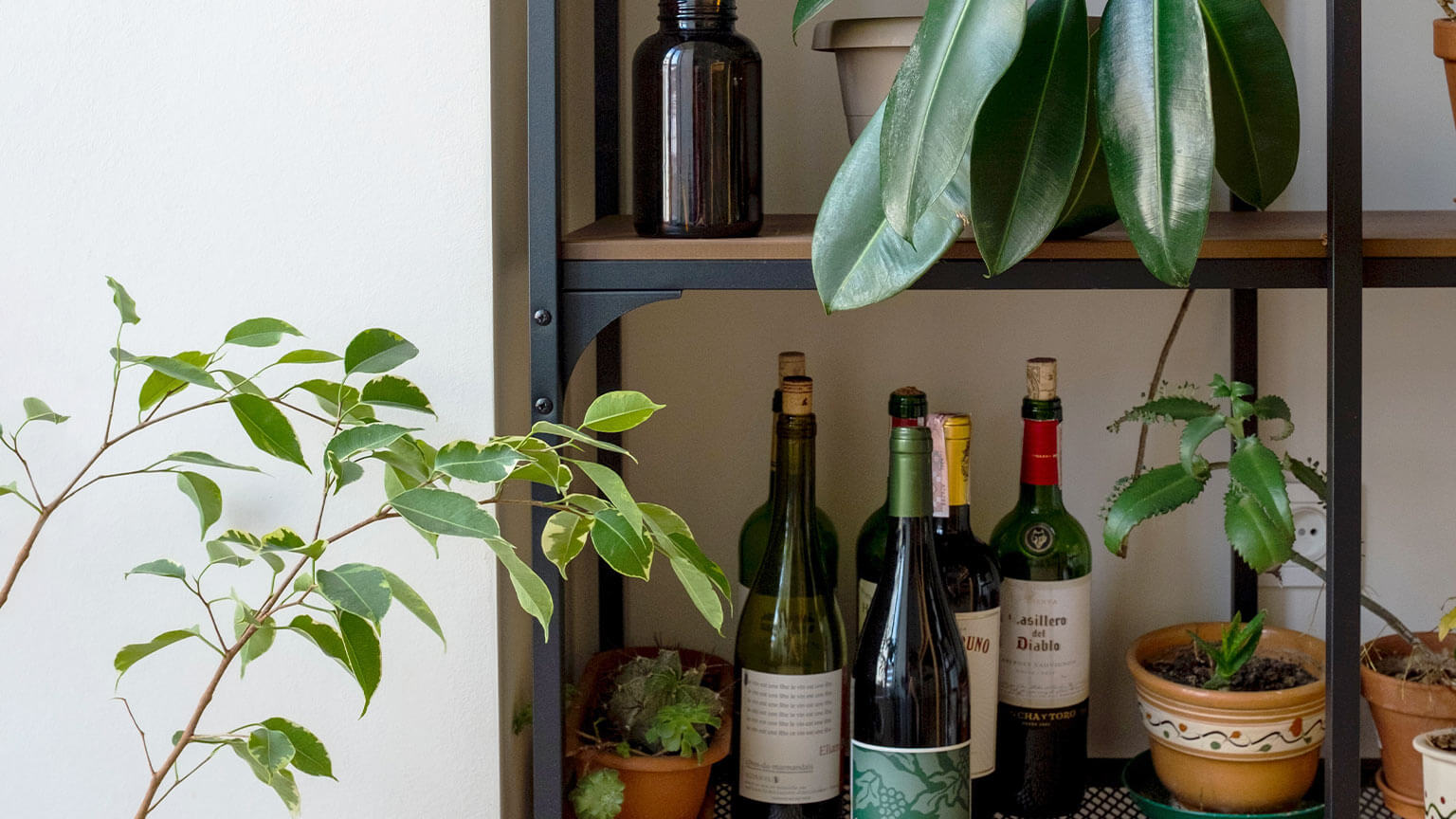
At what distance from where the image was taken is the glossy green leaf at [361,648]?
634mm

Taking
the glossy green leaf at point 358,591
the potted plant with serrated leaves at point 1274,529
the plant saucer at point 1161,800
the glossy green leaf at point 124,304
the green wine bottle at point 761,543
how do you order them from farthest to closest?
the green wine bottle at point 761,543 → the plant saucer at point 1161,800 → the potted plant with serrated leaves at point 1274,529 → the glossy green leaf at point 124,304 → the glossy green leaf at point 358,591

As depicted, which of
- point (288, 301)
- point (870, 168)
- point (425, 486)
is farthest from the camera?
point (288, 301)

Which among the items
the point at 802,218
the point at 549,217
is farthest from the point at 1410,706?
the point at 549,217

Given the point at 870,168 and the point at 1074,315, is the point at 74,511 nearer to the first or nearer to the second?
the point at 870,168

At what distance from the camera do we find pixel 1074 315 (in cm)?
126

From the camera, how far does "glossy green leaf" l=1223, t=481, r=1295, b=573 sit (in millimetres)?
938

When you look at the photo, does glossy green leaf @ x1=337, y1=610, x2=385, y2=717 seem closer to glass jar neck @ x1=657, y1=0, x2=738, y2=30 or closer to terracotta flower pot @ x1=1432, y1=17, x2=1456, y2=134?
glass jar neck @ x1=657, y1=0, x2=738, y2=30

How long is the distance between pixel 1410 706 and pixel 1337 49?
22.4 inches

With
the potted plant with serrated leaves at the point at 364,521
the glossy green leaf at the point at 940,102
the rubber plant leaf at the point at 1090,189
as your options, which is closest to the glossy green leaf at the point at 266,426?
the potted plant with serrated leaves at the point at 364,521

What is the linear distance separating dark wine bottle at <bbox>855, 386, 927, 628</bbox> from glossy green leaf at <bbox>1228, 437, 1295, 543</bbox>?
0.26 meters

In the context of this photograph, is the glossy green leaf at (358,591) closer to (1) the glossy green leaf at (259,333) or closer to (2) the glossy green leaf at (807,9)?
(1) the glossy green leaf at (259,333)

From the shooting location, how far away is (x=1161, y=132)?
0.71 metres

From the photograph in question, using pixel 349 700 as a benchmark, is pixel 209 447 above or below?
above

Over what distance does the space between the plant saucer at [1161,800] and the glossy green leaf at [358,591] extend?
2.52 ft
